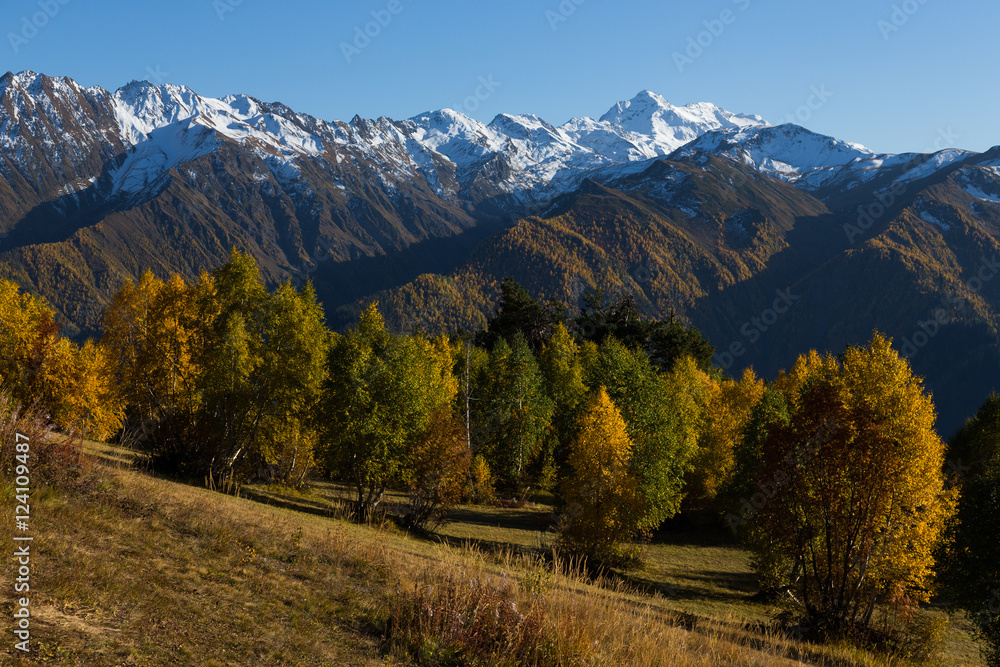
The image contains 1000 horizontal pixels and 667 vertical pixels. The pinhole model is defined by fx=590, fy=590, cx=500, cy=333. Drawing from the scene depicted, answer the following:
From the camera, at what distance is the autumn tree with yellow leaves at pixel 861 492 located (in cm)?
2214

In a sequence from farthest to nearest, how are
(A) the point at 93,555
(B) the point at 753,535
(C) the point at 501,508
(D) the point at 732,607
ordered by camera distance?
(C) the point at 501,508 → (B) the point at 753,535 → (D) the point at 732,607 → (A) the point at 93,555

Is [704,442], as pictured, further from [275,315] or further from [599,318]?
[275,315]

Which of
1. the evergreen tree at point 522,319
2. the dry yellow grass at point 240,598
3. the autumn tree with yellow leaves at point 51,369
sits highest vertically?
the evergreen tree at point 522,319

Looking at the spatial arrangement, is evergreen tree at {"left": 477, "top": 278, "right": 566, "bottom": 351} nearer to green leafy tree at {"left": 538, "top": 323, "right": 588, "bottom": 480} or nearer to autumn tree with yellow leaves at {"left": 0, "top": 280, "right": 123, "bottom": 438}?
green leafy tree at {"left": 538, "top": 323, "right": 588, "bottom": 480}

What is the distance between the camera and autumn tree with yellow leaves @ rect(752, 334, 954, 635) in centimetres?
2214

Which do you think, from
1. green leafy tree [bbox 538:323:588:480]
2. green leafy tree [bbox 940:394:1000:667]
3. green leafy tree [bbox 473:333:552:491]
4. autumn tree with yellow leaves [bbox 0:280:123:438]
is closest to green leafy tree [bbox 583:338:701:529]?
green leafy tree [bbox 538:323:588:480]

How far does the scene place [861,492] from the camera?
2231 cm

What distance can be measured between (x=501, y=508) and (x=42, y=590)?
45.8 metres

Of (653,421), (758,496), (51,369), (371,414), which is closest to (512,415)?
(653,421)

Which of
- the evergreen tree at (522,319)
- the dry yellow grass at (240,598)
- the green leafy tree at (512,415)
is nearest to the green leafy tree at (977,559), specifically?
the dry yellow grass at (240,598)

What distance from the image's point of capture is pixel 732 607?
29.4m

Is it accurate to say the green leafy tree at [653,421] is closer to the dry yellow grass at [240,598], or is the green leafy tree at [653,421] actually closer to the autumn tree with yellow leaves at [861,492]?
the autumn tree with yellow leaves at [861,492]

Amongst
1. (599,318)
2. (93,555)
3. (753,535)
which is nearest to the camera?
(93,555)

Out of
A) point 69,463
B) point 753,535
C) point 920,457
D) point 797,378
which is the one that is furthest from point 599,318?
point 69,463
